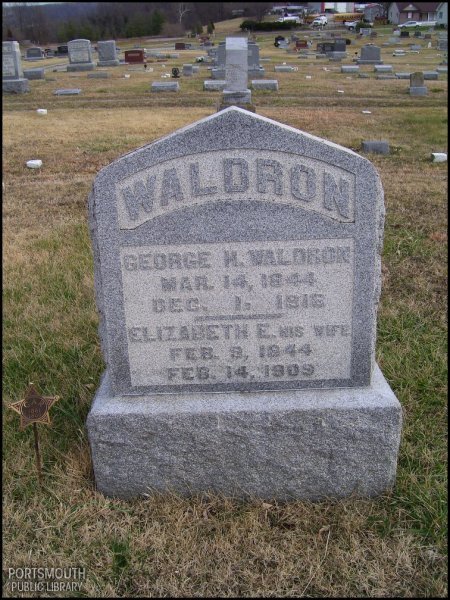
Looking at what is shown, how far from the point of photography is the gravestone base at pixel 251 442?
255cm

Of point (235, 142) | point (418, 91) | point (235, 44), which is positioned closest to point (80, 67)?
point (235, 44)

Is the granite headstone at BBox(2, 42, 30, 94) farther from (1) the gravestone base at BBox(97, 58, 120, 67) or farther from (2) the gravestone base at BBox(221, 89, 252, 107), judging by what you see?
(1) the gravestone base at BBox(97, 58, 120, 67)

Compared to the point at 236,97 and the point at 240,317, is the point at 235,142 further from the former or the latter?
the point at 236,97

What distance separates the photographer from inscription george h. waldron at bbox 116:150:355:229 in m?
2.33

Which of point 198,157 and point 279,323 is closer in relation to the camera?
point 198,157

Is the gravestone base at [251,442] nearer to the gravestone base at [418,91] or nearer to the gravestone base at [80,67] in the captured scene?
the gravestone base at [418,91]

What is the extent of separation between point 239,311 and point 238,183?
1.80ft

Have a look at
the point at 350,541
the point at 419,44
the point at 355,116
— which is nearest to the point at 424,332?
Result: the point at 350,541

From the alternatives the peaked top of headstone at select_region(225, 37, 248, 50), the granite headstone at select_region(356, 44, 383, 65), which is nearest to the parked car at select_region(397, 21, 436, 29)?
the granite headstone at select_region(356, 44, 383, 65)

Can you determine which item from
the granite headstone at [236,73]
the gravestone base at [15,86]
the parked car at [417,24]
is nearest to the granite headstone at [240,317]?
the granite headstone at [236,73]

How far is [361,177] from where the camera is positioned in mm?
2342

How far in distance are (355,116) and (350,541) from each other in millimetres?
12761

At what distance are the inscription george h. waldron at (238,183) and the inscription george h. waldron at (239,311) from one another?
0.56 feet

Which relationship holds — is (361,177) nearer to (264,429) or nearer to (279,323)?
(279,323)
